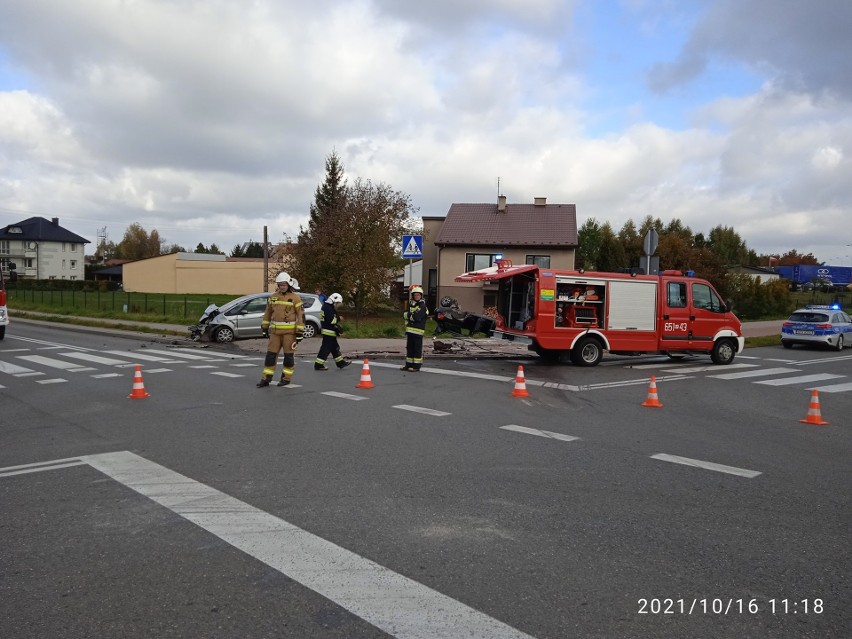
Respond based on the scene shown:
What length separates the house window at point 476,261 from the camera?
37.6 metres

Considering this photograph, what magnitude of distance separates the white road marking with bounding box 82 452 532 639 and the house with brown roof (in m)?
31.2

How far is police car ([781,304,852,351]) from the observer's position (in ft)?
73.8

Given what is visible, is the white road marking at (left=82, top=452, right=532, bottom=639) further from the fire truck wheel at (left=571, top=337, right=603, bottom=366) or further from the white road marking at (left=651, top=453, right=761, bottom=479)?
the fire truck wheel at (left=571, top=337, right=603, bottom=366)

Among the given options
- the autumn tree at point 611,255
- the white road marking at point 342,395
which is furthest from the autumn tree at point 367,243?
Result: the autumn tree at point 611,255

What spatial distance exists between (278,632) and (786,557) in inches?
126

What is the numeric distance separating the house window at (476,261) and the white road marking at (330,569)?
3249cm

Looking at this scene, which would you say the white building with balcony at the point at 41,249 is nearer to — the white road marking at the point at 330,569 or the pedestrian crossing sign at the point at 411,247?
the pedestrian crossing sign at the point at 411,247

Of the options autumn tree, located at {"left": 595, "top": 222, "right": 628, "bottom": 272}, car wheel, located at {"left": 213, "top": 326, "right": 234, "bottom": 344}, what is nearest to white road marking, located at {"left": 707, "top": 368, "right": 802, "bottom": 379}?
car wheel, located at {"left": 213, "top": 326, "right": 234, "bottom": 344}

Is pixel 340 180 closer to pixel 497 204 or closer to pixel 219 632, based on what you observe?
pixel 497 204

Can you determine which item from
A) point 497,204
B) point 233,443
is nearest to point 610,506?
point 233,443

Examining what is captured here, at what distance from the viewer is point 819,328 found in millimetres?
22531

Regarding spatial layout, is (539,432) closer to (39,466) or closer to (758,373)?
(39,466)

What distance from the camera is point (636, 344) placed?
16281mm

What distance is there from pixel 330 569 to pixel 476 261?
34.3 m
